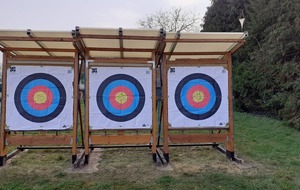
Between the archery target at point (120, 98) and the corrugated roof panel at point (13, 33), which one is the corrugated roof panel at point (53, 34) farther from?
the archery target at point (120, 98)

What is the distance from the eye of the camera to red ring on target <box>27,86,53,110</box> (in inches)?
165

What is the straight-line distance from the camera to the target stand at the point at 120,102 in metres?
4.17

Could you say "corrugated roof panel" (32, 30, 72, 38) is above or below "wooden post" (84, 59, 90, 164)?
above

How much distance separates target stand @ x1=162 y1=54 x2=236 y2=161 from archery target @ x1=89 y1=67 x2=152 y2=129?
0.98 feet

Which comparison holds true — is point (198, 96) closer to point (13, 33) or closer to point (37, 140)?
point (37, 140)

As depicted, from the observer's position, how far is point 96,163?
4223 millimetres

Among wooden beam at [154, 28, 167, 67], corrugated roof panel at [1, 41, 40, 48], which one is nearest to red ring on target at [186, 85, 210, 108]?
wooden beam at [154, 28, 167, 67]

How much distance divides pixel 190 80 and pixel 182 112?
49cm

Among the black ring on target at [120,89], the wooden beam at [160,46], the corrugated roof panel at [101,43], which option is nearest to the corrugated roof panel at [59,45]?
the corrugated roof panel at [101,43]

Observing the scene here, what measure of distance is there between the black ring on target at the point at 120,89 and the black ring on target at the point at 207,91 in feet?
1.84

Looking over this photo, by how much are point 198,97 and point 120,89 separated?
1.15 meters

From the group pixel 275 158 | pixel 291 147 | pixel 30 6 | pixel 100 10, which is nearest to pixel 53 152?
pixel 275 158

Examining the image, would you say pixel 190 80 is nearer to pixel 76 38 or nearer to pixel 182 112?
pixel 182 112

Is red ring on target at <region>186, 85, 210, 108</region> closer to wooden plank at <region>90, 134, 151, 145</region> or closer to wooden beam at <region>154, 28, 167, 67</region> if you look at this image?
wooden beam at <region>154, 28, 167, 67</region>
